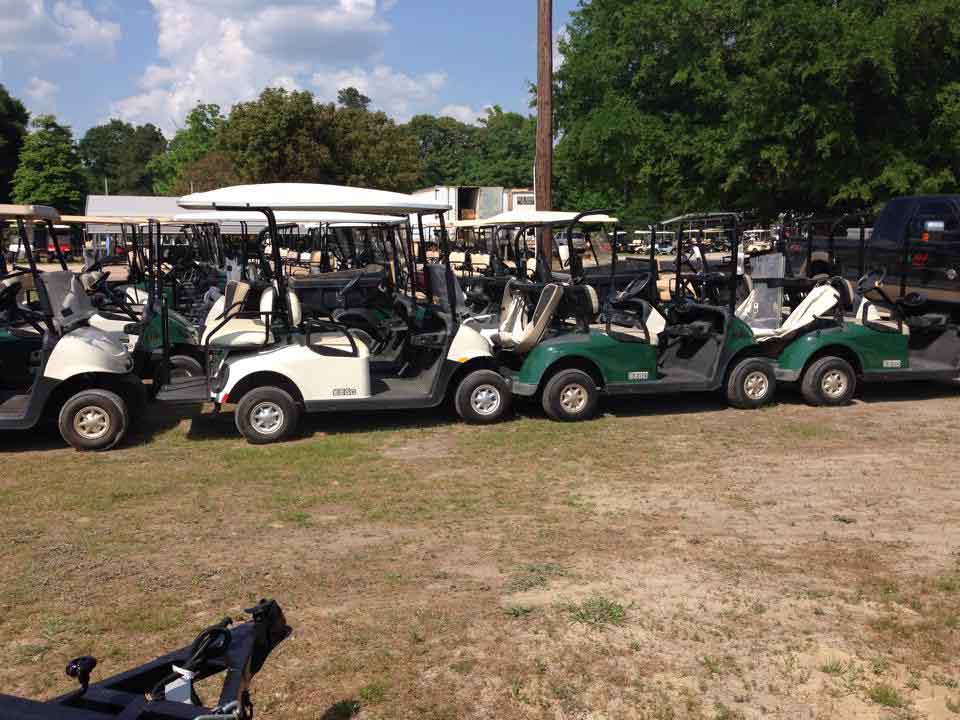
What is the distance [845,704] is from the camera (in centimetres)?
355

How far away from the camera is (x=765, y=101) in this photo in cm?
1546

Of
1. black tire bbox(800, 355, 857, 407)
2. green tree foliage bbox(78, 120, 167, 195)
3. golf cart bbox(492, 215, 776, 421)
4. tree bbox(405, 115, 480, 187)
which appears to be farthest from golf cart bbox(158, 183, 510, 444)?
green tree foliage bbox(78, 120, 167, 195)

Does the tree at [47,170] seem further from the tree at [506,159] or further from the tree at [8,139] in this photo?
the tree at [506,159]

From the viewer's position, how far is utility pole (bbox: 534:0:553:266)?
14789 mm

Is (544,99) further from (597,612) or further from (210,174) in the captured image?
(210,174)

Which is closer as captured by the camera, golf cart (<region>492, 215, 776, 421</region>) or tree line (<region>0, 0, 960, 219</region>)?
golf cart (<region>492, 215, 776, 421</region>)

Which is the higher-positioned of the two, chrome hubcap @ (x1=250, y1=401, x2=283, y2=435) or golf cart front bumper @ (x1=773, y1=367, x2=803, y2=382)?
golf cart front bumper @ (x1=773, y1=367, x2=803, y2=382)

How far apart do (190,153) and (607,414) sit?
231 feet

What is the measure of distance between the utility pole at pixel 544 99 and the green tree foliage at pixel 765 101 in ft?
10.5

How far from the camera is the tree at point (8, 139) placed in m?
57.2

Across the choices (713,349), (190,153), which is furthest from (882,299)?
(190,153)

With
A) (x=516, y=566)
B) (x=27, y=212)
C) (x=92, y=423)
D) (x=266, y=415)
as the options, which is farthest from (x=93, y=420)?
(x=516, y=566)

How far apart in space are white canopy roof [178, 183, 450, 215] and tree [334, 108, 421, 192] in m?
30.3

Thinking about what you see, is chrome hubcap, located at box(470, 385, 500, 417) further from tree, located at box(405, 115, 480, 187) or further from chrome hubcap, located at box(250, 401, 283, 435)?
tree, located at box(405, 115, 480, 187)
